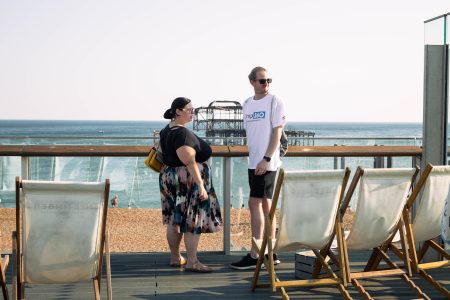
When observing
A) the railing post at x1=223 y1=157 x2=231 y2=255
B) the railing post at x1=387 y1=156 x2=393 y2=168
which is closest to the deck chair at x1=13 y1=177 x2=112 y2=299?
the railing post at x1=223 y1=157 x2=231 y2=255

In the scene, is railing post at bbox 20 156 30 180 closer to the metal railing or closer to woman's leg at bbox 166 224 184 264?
the metal railing

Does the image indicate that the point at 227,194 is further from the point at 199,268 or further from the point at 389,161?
the point at 389,161

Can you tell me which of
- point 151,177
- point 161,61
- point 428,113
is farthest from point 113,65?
point 428,113

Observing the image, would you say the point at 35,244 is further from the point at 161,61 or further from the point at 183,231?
the point at 161,61

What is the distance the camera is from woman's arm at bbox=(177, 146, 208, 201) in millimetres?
5270

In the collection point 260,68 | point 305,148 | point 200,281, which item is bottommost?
point 200,281

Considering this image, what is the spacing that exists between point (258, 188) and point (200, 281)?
2.46ft

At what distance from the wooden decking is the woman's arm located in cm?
57

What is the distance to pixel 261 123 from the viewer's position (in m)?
5.55

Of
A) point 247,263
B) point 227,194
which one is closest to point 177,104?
point 227,194

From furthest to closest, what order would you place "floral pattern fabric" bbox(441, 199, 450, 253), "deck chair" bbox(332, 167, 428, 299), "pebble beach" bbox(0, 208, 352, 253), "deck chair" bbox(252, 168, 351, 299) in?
"pebble beach" bbox(0, 208, 352, 253), "floral pattern fabric" bbox(441, 199, 450, 253), "deck chair" bbox(332, 167, 428, 299), "deck chair" bbox(252, 168, 351, 299)

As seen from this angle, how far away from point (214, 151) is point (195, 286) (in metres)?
1.17

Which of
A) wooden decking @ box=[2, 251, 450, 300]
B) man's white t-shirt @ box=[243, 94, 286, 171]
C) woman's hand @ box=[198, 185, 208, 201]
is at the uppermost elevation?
man's white t-shirt @ box=[243, 94, 286, 171]

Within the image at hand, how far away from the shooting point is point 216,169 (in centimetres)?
627
